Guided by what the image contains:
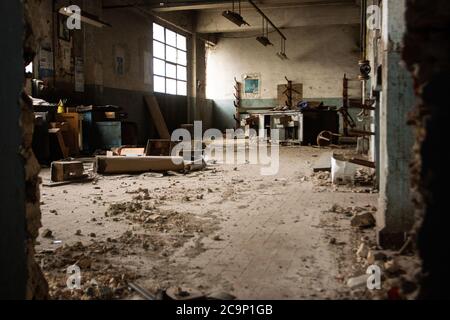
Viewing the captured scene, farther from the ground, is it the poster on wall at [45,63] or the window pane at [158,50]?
the window pane at [158,50]

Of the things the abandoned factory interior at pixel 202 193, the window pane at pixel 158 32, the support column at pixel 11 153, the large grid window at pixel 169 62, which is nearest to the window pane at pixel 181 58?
the large grid window at pixel 169 62

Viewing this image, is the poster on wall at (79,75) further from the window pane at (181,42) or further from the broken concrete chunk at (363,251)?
the broken concrete chunk at (363,251)

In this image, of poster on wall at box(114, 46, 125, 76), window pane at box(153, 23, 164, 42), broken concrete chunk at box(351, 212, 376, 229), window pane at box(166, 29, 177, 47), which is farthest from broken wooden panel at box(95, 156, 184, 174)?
window pane at box(166, 29, 177, 47)

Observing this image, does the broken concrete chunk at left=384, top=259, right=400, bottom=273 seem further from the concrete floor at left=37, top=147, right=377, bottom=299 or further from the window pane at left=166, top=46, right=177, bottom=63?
the window pane at left=166, top=46, right=177, bottom=63

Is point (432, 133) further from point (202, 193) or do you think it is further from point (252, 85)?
point (252, 85)

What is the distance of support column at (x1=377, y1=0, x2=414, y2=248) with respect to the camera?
2867 millimetres

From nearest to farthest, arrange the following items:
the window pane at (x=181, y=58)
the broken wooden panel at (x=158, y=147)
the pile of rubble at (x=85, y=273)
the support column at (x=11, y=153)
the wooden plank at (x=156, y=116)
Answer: the support column at (x=11, y=153) → the pile of rubble at (x=85, y=273) → the broken wooden panel at (x=158, y=147) → the wooden plank at (x=156, y=116) → the window pane at (x=181, y=58)

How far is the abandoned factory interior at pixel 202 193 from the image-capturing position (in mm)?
1455

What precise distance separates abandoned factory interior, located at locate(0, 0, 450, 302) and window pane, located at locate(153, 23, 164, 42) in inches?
70.7

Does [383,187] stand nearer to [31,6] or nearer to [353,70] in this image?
[31,6]

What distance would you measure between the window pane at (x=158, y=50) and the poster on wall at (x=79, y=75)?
387 cm

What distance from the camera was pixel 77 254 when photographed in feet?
9.54
